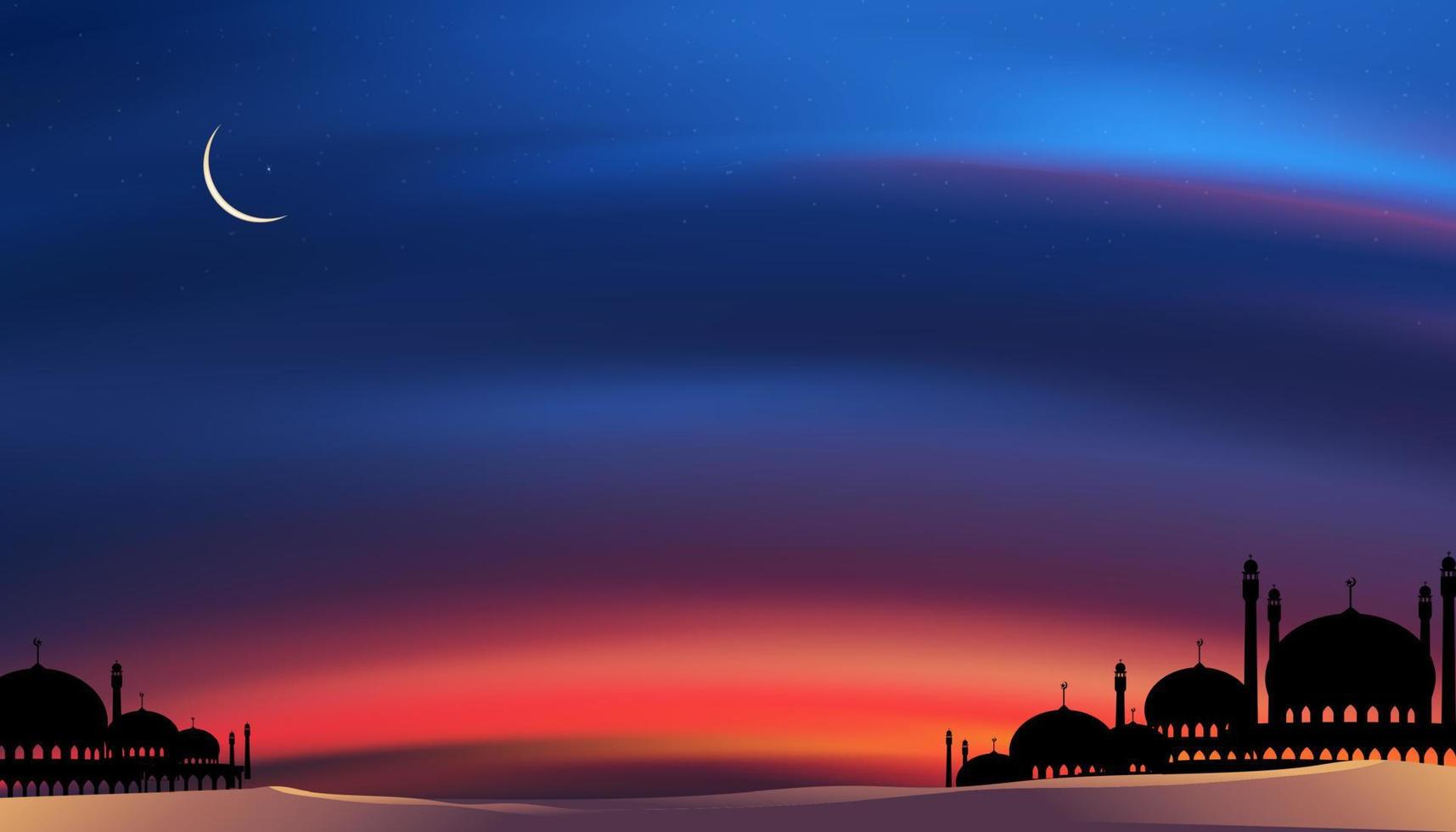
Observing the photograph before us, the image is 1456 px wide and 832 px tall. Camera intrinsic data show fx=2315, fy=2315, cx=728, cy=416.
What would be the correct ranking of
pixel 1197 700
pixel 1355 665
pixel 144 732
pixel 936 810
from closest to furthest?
pixel 936 810 < pixel 1355 665 < pixel 1197 700 < pixel 144 732

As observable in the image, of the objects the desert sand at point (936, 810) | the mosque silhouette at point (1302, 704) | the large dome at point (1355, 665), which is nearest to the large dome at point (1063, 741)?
the mosque silhouette at point (1302, 704)

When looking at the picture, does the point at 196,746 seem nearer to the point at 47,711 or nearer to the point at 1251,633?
the point at 47,711

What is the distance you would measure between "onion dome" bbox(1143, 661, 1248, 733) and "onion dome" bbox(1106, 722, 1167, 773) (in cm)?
94

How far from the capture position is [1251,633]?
274 ft

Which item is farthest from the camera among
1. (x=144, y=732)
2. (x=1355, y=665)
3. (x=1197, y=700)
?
(x=144, y=732)

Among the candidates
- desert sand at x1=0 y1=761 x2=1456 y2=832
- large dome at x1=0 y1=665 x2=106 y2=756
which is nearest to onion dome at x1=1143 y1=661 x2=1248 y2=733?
desert sand at x1=0 y1=761 x2=1456 y2=832

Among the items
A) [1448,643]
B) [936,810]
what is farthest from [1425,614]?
[936,810]

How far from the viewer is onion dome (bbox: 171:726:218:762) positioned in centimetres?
10688

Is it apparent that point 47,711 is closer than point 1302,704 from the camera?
No

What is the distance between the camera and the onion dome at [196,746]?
351ft

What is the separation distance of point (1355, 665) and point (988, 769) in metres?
21.1

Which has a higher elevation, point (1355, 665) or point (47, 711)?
point (1355, 665)

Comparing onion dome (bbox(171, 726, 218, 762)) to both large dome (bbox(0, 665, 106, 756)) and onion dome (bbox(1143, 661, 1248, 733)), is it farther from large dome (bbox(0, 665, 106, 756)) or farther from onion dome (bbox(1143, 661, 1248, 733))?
onion dome (bbox(1143, 661, 1248, 733))

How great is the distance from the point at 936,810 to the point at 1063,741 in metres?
41.7
